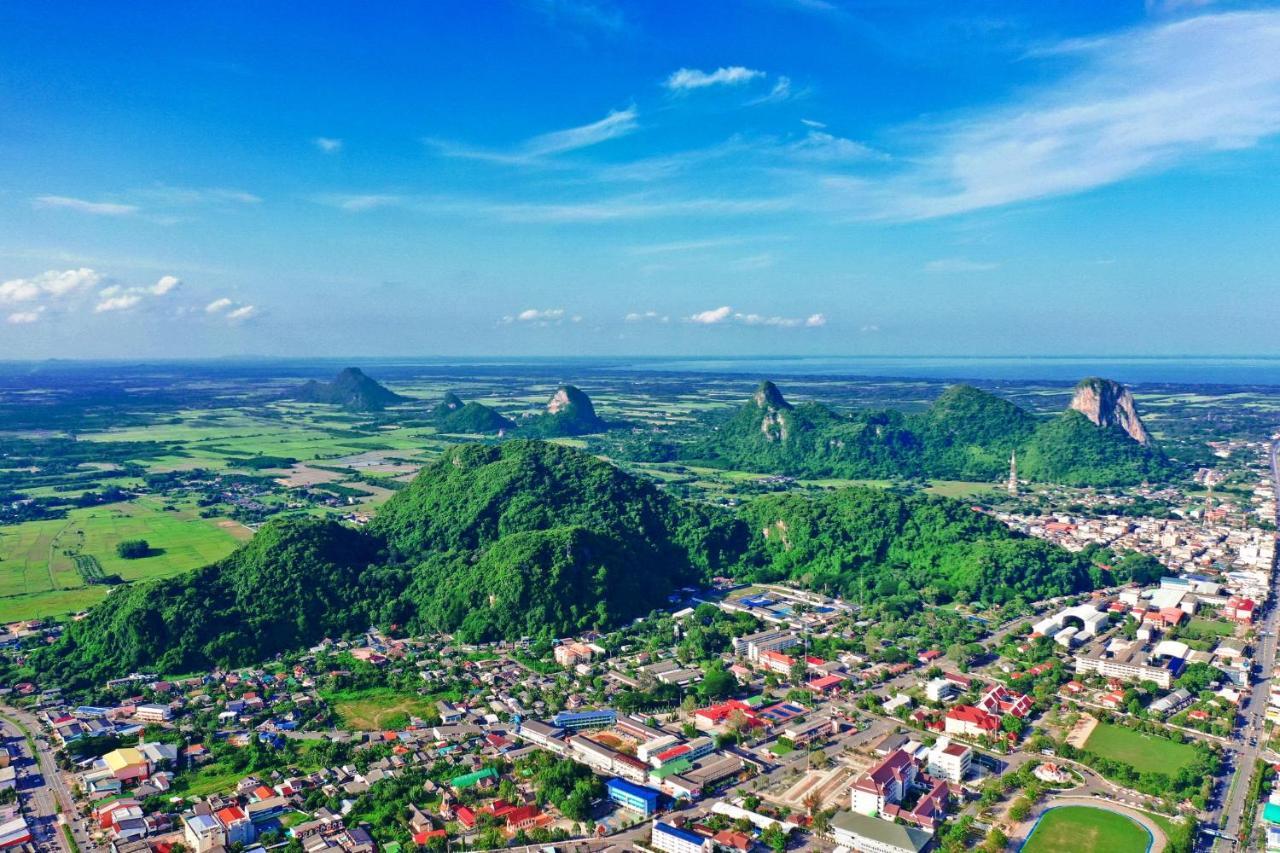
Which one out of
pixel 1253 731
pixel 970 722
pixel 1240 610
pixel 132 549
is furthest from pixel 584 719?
pixel 132 549

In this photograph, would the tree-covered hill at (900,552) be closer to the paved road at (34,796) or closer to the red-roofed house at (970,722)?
the red-roofed house at (970,722)

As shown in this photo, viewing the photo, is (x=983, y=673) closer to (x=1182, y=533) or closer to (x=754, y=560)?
(x=754, y=560)

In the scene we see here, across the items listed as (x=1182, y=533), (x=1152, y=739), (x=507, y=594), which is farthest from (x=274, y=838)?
(x=1182, y=533)

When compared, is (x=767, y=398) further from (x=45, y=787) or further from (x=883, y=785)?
(x=45, y=787)

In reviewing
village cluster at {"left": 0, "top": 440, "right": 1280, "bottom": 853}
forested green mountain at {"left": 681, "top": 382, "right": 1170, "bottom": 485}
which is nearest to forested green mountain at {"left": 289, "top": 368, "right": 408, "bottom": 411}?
forested green mountain at {"left": 681, "top": 382, "right": 1170, "bottom": 485}

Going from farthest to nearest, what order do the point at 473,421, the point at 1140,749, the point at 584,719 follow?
1. the point at 473,421
2. the point at 584,719
3. the point at 1140,749
